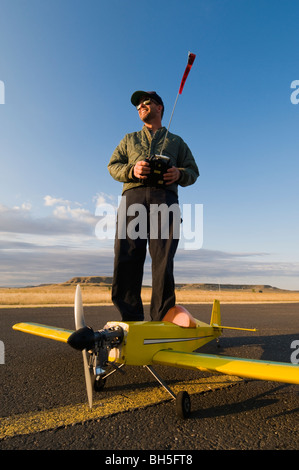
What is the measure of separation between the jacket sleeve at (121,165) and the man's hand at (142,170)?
192mm

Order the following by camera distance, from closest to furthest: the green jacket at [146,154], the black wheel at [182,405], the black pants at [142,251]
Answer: the black wheel at [182,405], the black pants at [142,251], the green jacket at [146,154]

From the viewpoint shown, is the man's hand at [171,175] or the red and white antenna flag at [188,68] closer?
the red and white antenna flag at [188,68]

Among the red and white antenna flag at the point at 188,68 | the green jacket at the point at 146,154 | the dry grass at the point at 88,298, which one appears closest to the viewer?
the red and white antenna flag at the point at 188,68

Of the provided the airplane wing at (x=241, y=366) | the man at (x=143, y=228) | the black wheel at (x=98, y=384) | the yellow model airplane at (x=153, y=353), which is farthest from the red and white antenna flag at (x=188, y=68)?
the black wheel at (x=98, y=384)

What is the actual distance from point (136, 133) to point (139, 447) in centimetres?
386

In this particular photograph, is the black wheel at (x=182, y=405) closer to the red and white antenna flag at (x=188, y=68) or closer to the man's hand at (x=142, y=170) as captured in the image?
the man's hand at (x=142, y=170)

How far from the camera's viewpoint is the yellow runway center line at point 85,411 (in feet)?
6.85

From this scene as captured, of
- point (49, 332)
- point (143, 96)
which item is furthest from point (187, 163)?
point (49, 332)

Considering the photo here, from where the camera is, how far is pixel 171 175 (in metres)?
3.72
